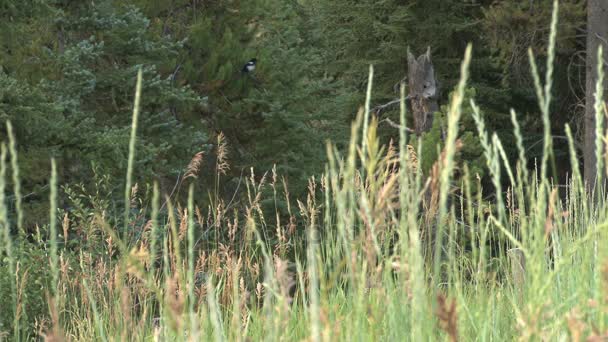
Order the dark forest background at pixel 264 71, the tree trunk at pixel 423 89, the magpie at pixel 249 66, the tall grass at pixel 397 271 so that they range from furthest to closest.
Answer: the magpie at pixel 249 66, the dark forest background at pixel 264 71, the tree trunk at pixel 423 89, the tall grass at pixel 397 271

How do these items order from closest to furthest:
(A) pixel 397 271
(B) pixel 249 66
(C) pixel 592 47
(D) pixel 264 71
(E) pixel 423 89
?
1. (A) pixel 397 271
2. (E) pixel 423 89
3. (C) pixel 592 47
4. (B) pixel 249 66
5. (D) pixel 264 71

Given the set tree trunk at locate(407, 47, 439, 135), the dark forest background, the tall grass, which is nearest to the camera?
the tall grass

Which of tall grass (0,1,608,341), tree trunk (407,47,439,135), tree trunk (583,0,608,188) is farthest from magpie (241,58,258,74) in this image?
tall grass (0,1,608,341)

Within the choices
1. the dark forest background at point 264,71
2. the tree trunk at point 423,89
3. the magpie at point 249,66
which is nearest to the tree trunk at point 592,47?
the dark forest background at point 264,71

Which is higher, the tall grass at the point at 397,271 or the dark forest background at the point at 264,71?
the dark forest background at the point at 264,71

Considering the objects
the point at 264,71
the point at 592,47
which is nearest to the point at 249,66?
the point at 264,71

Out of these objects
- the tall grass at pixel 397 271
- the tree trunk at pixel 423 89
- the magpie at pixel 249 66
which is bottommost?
the tall grass at pixel 397 271

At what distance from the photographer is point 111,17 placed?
33.2 feet

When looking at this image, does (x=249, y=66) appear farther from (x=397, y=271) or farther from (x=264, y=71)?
(x=397, y=271)

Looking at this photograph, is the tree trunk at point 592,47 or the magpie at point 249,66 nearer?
the tree trunk at point 592,47

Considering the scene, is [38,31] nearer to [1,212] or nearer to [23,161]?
[23,161]

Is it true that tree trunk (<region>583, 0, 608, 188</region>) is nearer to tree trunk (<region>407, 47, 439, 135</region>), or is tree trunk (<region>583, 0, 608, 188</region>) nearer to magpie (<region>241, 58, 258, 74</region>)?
tree trunk (<region>407, 47, 439, 135</region>)

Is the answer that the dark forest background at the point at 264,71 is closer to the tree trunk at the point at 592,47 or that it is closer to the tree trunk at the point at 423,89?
the tree trunk at the point at 592,47

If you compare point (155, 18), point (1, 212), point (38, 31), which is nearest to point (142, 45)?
point (38, 31)
